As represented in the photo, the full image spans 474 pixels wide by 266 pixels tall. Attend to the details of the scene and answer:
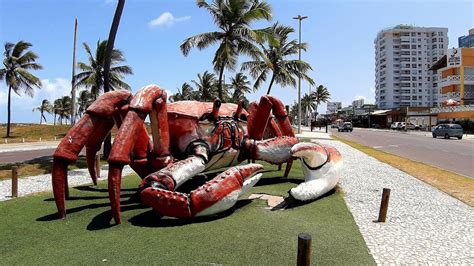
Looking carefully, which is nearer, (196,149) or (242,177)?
(242,177)

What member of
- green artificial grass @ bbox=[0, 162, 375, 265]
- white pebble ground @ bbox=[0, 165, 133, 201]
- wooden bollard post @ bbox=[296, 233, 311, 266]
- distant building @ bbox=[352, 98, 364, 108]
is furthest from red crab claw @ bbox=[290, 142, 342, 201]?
distant building @ bbox=[352, 98, 364, 108]

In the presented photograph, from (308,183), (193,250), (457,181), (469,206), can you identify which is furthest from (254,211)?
(457,181)

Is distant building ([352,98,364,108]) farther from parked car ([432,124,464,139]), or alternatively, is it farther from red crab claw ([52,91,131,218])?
red crab claw ([52,91,131,218])

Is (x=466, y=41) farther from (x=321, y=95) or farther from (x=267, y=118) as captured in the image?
(x=267, y=118)

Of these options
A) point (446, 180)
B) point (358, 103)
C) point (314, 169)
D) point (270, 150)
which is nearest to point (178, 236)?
point (270, 150)

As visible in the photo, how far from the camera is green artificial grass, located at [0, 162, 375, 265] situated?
13.5 feet

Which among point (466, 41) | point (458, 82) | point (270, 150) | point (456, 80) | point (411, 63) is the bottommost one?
point (270, 150)

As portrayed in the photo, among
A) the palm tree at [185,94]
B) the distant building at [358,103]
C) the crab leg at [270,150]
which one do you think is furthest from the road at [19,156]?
the distant building at [358,103]

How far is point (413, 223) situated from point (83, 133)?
17.4ft

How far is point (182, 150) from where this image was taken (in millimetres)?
5656

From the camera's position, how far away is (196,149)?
5504 mm

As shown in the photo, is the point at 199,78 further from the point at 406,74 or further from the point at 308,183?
the point at 406,74

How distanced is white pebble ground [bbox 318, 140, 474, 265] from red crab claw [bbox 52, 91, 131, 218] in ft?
12.9

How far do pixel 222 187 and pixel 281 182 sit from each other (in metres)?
4.44
